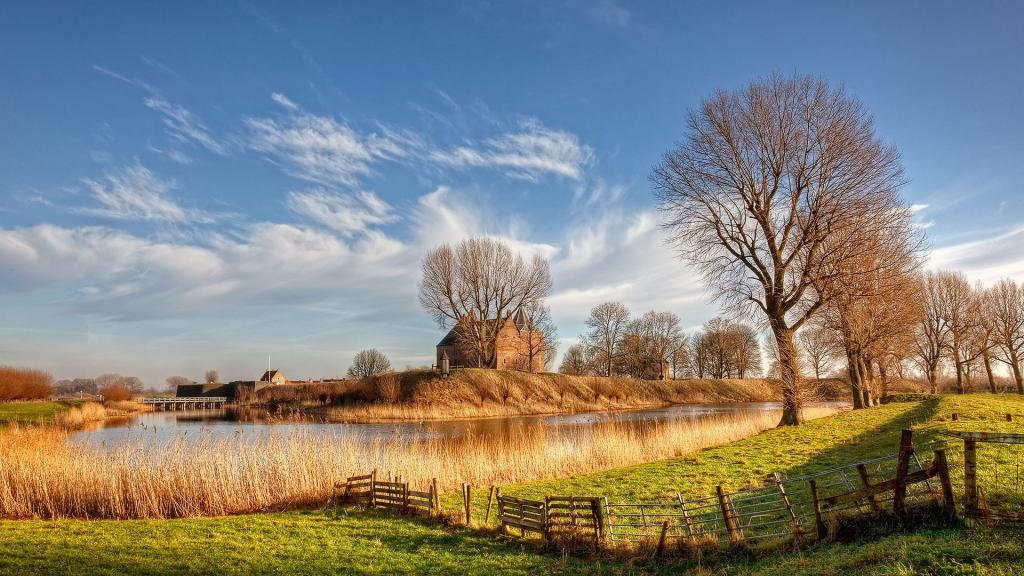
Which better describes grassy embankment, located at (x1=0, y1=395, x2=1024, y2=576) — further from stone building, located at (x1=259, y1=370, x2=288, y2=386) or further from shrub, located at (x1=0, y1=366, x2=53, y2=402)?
stone building, located at (x1=259, y1=370, x2=288, y2=386)

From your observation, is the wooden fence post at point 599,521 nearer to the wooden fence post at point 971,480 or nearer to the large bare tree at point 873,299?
the wooden fence post at point 971,480

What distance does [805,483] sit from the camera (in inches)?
429

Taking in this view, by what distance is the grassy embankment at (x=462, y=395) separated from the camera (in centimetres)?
3878

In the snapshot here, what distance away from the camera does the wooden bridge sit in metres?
58.8

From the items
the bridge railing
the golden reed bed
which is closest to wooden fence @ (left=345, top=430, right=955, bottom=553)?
the golden reed bed

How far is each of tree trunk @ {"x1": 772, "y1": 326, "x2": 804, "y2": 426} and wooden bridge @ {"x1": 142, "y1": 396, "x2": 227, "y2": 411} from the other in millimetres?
56992

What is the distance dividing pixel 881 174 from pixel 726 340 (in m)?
57.8

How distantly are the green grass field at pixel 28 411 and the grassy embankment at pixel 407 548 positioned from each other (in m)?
26.4

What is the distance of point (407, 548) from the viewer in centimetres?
856

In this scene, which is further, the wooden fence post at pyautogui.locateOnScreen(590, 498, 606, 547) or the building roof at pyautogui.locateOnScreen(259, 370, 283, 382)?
the building roof at pyautogui.locateOnScreen(259, 370, 283, 382)

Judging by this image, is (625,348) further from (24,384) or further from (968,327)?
(24,384)

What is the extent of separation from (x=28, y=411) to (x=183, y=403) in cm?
2779

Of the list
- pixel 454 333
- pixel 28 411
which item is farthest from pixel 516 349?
pixel 28 411

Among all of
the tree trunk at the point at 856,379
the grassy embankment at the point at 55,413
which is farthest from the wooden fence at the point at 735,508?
the grassy embankment at the point at 55,413
